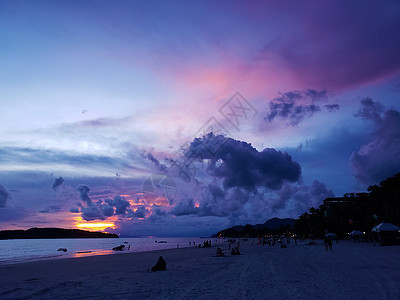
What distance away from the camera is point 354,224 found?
79062 mm

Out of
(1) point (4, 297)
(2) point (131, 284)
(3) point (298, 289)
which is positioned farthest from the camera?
(2) point (131, 284)

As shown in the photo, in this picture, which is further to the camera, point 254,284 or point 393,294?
point 254,284

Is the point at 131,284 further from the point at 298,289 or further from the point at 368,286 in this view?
the point at 368,286

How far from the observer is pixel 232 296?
11977 mm

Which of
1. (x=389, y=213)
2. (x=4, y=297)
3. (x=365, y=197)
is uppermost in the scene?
(x=365, y=197)

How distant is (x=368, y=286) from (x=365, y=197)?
6244 cm

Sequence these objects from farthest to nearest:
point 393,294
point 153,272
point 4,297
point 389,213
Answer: point 389,213
point 153,272
point 4,297
point 393,294

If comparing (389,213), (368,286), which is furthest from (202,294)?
(389,213)

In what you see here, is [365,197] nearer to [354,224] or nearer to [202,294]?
[354,224]

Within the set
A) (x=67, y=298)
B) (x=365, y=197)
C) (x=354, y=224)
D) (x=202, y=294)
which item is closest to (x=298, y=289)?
(x=202, y=294)

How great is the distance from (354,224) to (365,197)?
15525mm

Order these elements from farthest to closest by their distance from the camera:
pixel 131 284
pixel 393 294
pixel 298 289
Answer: pixel 131 284
pixel 298 289
pixel 393 294

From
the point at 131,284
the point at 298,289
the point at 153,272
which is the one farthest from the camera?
the point at 153,272

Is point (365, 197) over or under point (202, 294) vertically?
over
